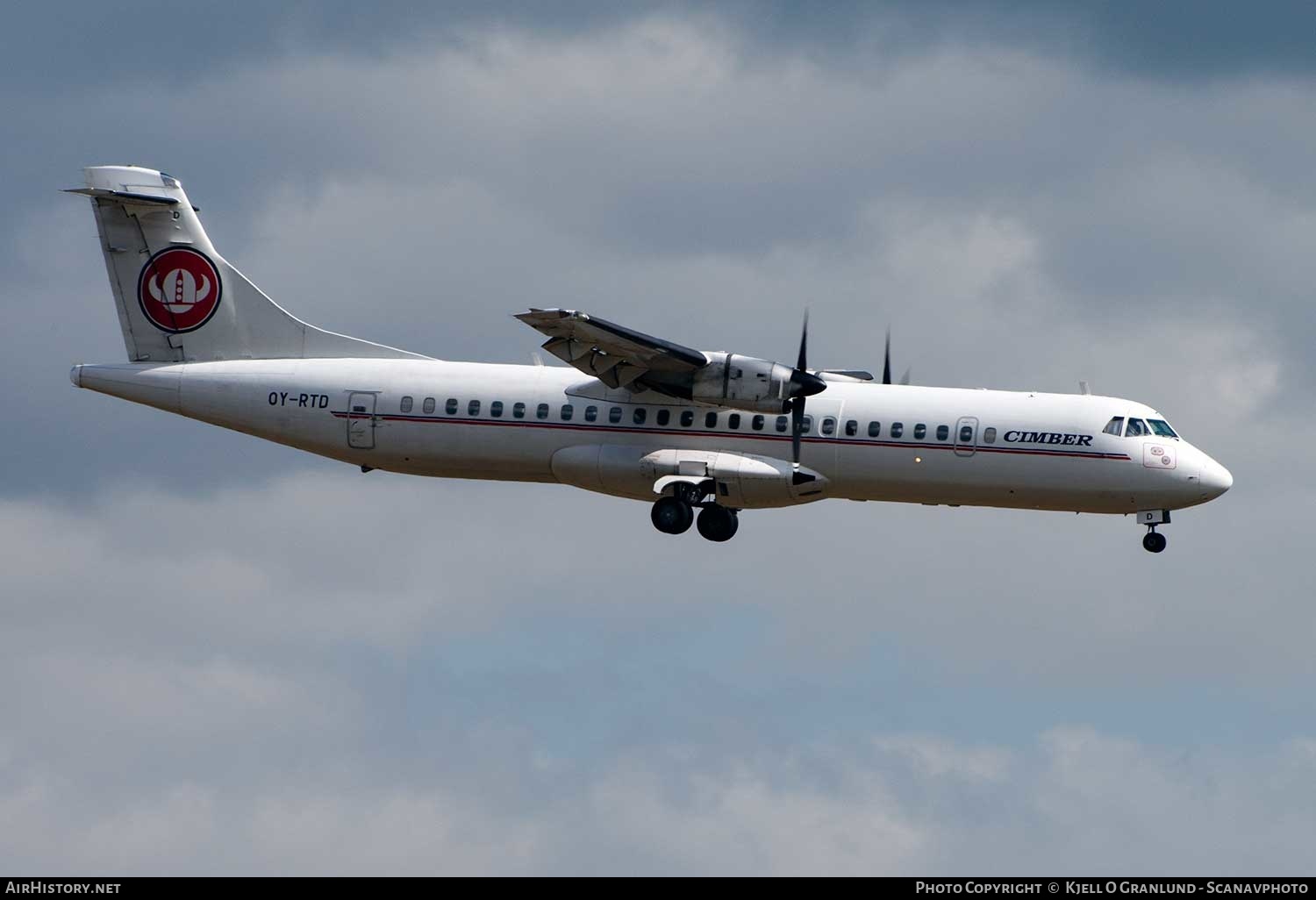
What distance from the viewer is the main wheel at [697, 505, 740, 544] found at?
41.5 metres

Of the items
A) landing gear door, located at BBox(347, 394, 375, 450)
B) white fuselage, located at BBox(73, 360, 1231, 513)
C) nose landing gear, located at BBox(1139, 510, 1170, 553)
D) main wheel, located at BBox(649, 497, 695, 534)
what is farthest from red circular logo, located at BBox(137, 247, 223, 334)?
nose landing gear, located at BBox(1139, 510, 1170, 553)

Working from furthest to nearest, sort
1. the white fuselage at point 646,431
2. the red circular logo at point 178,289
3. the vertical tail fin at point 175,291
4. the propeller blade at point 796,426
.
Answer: the red circular logo at point 178,289, the vertical tail fin at point 175,291, the propeller blade at point 796,426, the white fuselage at point 646,431

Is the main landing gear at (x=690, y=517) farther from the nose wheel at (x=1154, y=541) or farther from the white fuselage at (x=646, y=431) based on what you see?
the nose wheel at (x=1154, y=541)

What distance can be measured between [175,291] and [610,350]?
11.1 metres

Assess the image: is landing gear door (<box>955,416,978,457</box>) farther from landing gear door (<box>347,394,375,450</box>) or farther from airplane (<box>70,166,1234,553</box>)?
landing gear door (<box>347,394,375,450</box>)

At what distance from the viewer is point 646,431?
136 ft

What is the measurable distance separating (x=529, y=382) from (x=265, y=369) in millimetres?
6013

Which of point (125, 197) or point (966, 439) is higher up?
point (125, 197)

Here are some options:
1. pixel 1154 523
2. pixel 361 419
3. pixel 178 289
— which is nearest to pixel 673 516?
pixel 361 419

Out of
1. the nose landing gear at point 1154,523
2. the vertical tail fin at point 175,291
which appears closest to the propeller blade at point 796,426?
the nose landing gear at point 1154,523

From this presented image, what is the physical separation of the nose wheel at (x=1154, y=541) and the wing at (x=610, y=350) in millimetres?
9862

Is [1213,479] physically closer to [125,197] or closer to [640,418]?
[640,418]

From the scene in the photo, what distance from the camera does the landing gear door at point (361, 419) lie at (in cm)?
4238
